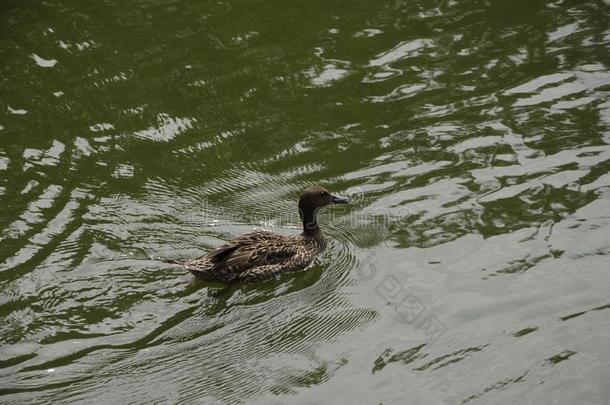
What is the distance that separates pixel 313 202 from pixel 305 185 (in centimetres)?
75

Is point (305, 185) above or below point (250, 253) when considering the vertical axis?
above

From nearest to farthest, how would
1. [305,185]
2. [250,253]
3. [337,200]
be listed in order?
[250,253] → [337,200] → [305,185]

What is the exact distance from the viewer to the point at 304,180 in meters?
10.1

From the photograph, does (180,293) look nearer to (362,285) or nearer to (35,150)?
(362,285)

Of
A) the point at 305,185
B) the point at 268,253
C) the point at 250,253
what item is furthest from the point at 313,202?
the point at 250,253

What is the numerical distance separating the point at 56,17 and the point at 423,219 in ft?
24.3

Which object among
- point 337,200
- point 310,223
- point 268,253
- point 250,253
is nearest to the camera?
point 250,253

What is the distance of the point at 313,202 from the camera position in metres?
9.31

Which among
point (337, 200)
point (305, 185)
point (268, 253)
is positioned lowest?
point (268, 253)

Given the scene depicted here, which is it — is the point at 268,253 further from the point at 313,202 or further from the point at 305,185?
the point at 305,185

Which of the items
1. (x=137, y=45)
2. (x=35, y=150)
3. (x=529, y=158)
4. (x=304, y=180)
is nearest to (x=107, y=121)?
(x=35, y=150)

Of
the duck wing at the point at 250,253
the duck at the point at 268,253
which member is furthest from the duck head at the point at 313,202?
the duck wing at the point at 250,253

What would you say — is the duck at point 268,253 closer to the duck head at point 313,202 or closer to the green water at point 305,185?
the duck head at point 313,202

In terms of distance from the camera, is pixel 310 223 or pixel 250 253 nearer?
pixel 250 253
